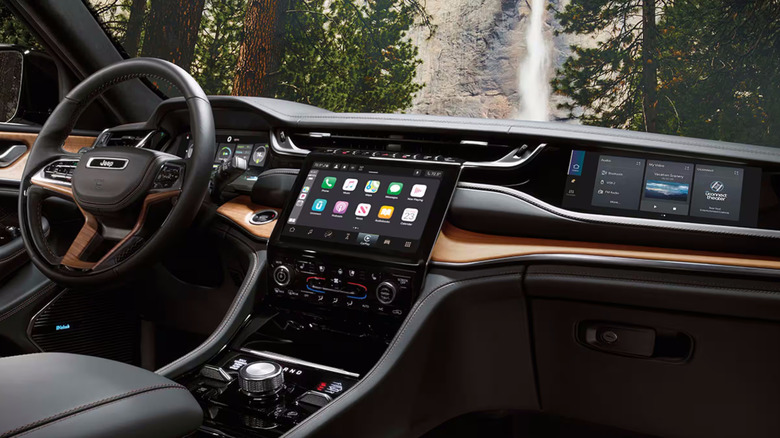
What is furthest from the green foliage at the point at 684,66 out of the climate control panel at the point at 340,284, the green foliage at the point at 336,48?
the climate control panel at the point at 340,284

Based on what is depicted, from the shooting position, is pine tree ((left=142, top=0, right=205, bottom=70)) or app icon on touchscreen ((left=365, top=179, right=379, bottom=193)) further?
pine tree ((left=142, top=0, right=205, bottom=70))

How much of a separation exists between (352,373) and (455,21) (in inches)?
151

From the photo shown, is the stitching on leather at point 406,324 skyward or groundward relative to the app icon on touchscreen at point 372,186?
groundward

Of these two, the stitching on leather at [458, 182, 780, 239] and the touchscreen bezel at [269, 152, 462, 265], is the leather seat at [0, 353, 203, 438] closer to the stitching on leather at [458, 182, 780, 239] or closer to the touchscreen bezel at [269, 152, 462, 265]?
the touchscreen bezel at [269, 152, 462, 265]

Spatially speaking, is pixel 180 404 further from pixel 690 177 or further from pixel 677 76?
pixel 677 76

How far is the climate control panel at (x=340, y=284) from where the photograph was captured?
1.30 meters

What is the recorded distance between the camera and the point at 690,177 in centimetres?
128

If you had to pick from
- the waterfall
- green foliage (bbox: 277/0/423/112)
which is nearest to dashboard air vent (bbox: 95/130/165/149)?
the waterfall

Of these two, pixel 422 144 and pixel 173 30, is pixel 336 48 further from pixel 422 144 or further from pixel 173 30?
pixel 422 144

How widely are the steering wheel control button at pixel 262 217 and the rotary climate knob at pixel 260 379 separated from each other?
0.50 metres

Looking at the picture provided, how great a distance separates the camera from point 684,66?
411cm

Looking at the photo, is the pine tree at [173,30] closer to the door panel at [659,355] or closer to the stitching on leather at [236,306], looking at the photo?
the stitching on leather at [236,306]

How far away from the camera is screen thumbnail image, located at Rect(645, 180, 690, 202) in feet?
4.16

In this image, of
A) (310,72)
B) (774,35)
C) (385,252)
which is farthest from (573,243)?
(310,72)
